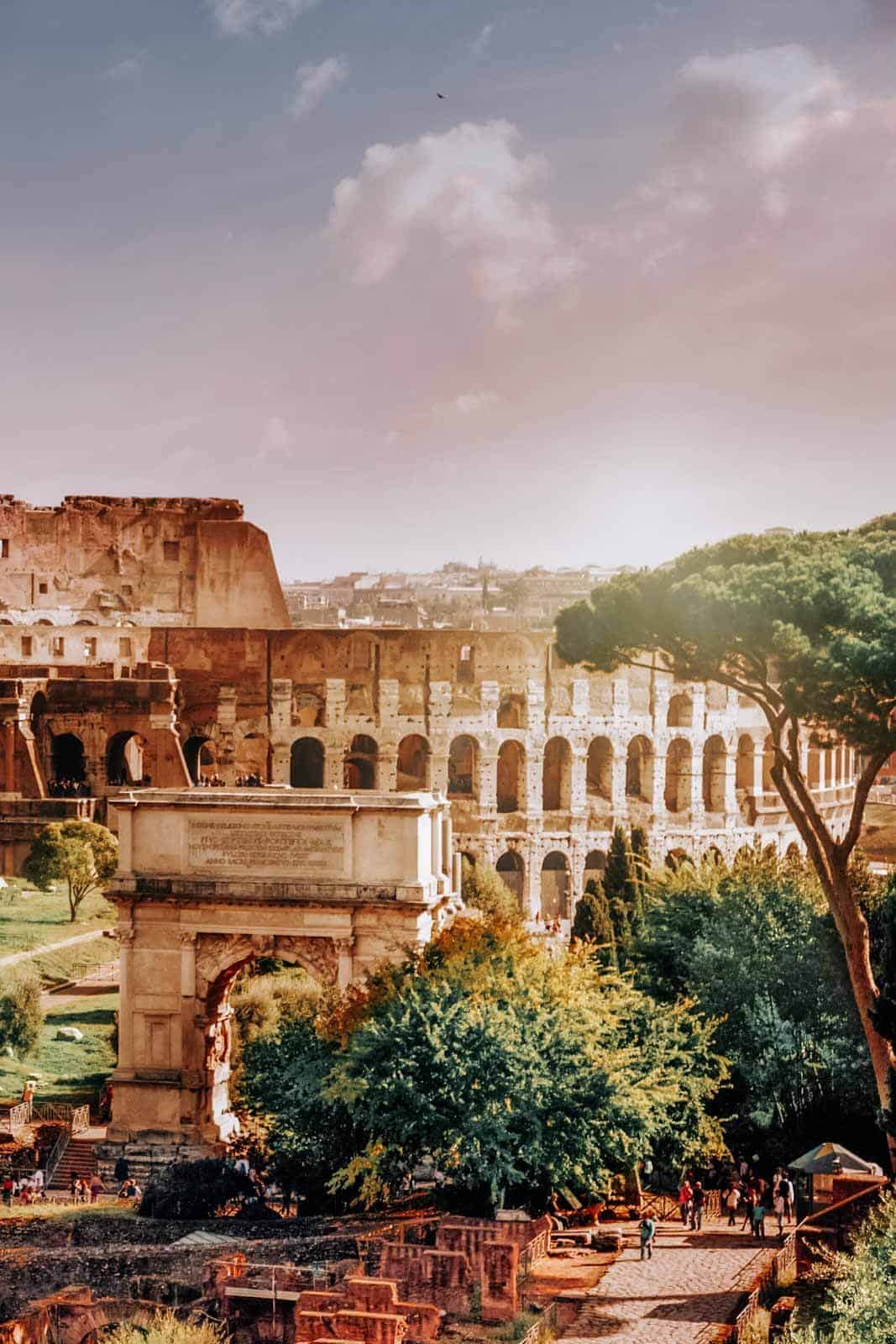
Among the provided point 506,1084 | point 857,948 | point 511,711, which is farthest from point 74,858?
point 857,948

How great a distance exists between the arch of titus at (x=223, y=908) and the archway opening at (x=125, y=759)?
22.9 m

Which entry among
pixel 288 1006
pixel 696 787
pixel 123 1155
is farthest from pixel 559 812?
pixel 123 1155

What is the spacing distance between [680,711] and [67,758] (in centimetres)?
1817

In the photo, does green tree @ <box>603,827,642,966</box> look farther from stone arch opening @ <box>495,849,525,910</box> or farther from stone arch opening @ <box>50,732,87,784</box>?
stone arch opening @ <box>50,732,87,784</box>

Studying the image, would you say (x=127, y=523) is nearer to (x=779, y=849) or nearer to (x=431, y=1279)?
(x=779, y=849)

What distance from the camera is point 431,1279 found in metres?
17.2

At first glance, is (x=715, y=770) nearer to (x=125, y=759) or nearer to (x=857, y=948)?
(x=125, y=759)

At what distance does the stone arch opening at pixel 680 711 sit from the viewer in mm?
53834

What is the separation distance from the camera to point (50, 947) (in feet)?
116

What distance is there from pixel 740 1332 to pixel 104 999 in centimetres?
1916

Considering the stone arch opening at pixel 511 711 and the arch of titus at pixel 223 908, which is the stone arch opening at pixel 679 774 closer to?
the stone arch opening at pixel 511 711

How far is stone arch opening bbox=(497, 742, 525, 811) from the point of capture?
54125mm

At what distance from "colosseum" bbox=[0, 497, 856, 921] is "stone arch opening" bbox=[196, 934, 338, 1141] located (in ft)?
74.7

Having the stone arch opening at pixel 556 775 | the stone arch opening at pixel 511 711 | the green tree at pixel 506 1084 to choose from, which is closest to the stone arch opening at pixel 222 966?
the green tree at pixel 506 1084
